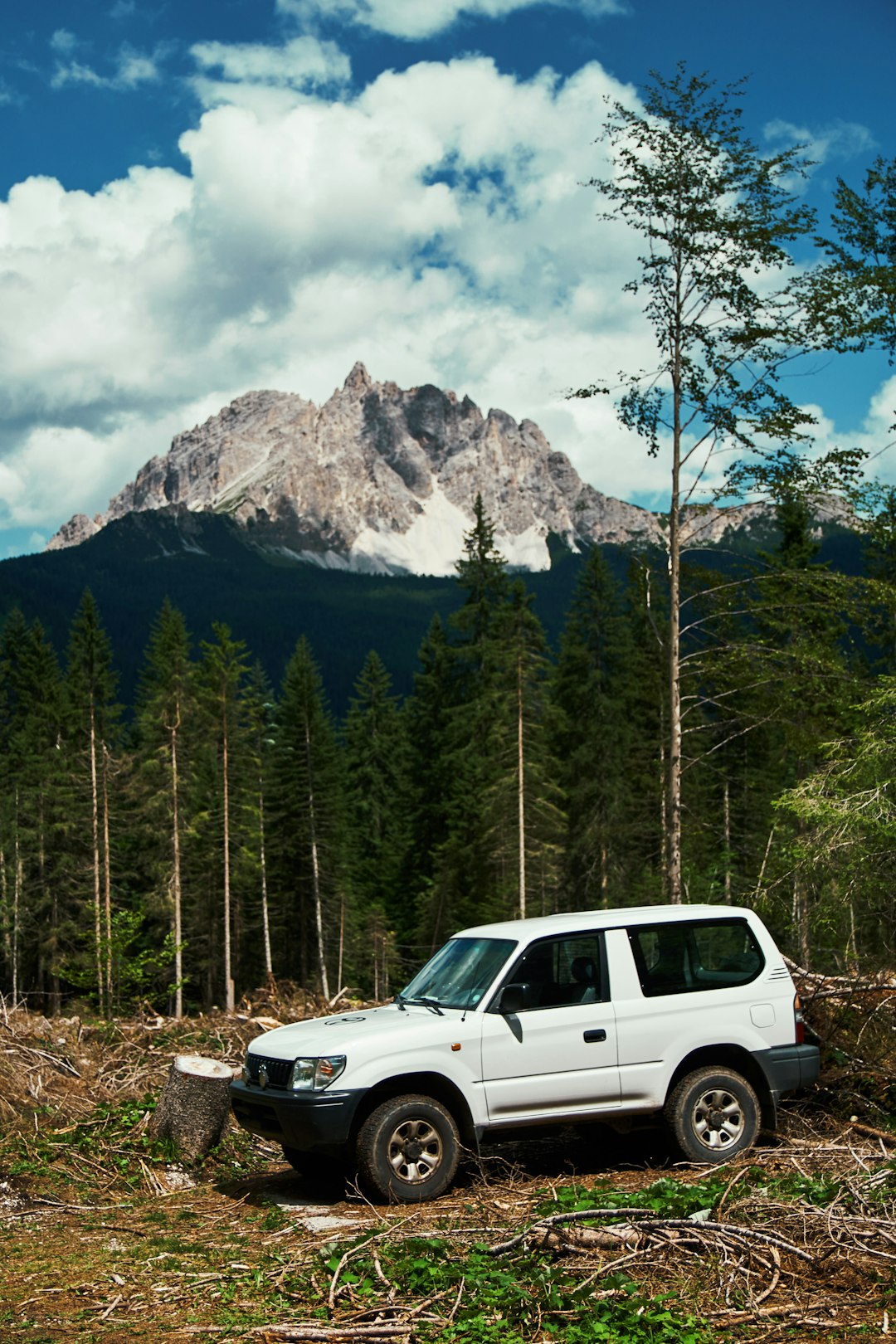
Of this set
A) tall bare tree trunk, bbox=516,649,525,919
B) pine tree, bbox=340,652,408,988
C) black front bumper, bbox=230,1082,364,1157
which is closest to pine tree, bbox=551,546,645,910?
tall bare tree trunk, bbox=516,649,525,919

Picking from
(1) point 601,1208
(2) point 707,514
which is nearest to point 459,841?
(2) point 707,514

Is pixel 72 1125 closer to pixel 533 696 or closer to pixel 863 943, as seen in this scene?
pixel 863 943

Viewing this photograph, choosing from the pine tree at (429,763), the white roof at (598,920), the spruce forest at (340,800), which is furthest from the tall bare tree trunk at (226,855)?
the white roof at (598,920)

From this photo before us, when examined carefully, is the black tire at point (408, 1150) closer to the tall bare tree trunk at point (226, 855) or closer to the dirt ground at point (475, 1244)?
the dirt ground at point (475, 1244)

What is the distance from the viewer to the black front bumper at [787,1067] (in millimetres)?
9047

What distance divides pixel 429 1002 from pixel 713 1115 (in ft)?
7.32

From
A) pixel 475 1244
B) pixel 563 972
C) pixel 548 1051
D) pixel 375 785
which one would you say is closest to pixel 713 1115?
pixel 548 1051

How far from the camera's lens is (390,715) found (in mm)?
62094

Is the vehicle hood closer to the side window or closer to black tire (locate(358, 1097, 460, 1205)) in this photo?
black tire (locate(358, 1097, 460, 1205))

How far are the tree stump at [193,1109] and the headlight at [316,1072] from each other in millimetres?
1718

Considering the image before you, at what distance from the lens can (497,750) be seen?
39.4 meters

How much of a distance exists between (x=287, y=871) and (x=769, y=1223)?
43.9 metres

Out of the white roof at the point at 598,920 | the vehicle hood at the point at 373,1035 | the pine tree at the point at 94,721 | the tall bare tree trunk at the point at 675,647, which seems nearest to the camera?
the vehicle hood at the point at 373,1035

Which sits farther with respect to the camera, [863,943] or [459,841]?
[459,841]
